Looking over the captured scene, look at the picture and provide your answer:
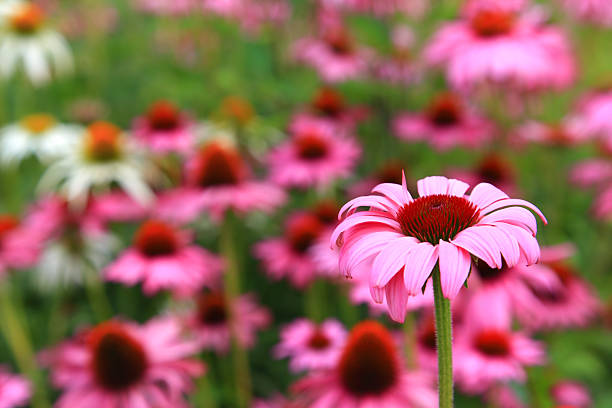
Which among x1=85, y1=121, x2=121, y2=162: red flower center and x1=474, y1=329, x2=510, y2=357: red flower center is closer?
x1=474, y1=329, x2=510, y2=357: red flower center

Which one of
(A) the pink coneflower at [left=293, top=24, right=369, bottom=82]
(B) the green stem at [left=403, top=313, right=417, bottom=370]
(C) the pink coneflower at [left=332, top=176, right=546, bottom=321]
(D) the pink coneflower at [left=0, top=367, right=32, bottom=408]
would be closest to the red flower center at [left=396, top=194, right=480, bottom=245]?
(C) the pink coneflower at [left=332, top=176, right=546, bottom=321]

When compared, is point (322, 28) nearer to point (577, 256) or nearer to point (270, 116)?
point (270, 116)

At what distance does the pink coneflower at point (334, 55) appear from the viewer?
2105mm

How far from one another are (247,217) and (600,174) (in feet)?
3.19

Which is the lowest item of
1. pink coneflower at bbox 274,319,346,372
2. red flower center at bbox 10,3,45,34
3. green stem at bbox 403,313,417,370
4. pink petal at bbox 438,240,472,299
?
pink coneflower at bbox 274,319,346,372

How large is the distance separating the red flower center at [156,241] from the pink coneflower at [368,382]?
501mm

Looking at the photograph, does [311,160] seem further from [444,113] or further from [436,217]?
[436,217]

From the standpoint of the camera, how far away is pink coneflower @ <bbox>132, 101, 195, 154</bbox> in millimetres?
1704

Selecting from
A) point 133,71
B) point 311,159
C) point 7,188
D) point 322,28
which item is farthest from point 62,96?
point 311,159

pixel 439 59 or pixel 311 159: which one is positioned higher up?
pixel 439 59

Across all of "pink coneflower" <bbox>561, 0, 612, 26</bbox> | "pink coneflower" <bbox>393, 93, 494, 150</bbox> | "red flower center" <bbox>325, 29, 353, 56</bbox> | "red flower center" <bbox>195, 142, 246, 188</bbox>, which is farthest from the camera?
"pink coneflower" <bbox>561, 0, 612, 26</bbox>

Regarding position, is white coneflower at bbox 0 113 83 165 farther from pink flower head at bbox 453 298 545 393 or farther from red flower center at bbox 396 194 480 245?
red flower center at bbox 396 194 480 245

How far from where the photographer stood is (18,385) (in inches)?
40.3

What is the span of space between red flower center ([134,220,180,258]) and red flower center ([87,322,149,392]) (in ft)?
0.93
